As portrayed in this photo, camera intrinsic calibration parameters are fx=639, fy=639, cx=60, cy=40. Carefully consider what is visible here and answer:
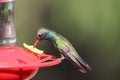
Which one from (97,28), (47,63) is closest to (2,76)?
(47,63)

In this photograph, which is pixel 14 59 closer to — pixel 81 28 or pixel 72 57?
pixel 72 57

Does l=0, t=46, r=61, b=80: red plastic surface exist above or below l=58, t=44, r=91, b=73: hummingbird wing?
above

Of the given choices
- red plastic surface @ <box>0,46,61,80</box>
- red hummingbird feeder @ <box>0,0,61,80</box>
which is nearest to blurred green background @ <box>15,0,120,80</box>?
red hummingbird feeder @ <box>0,0,61,80</box>

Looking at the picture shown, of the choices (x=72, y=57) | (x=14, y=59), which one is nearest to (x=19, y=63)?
(x=14, y=59)

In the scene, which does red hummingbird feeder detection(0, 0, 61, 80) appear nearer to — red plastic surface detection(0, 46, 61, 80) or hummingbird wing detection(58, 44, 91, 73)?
red plastic surface detection(0, 46, 61, 80)

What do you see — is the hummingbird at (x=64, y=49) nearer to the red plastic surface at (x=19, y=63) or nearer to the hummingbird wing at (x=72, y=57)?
the hummingbird wing at (x=72, y=57)

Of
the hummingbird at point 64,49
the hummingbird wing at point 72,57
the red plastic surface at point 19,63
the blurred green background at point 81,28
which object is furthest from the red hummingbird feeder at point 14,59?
the blurred green background at point 81,28

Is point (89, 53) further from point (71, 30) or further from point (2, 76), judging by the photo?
point (2, 76)

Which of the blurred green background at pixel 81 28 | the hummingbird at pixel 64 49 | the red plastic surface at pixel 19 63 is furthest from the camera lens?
the blurred green background at pixel 81 28
